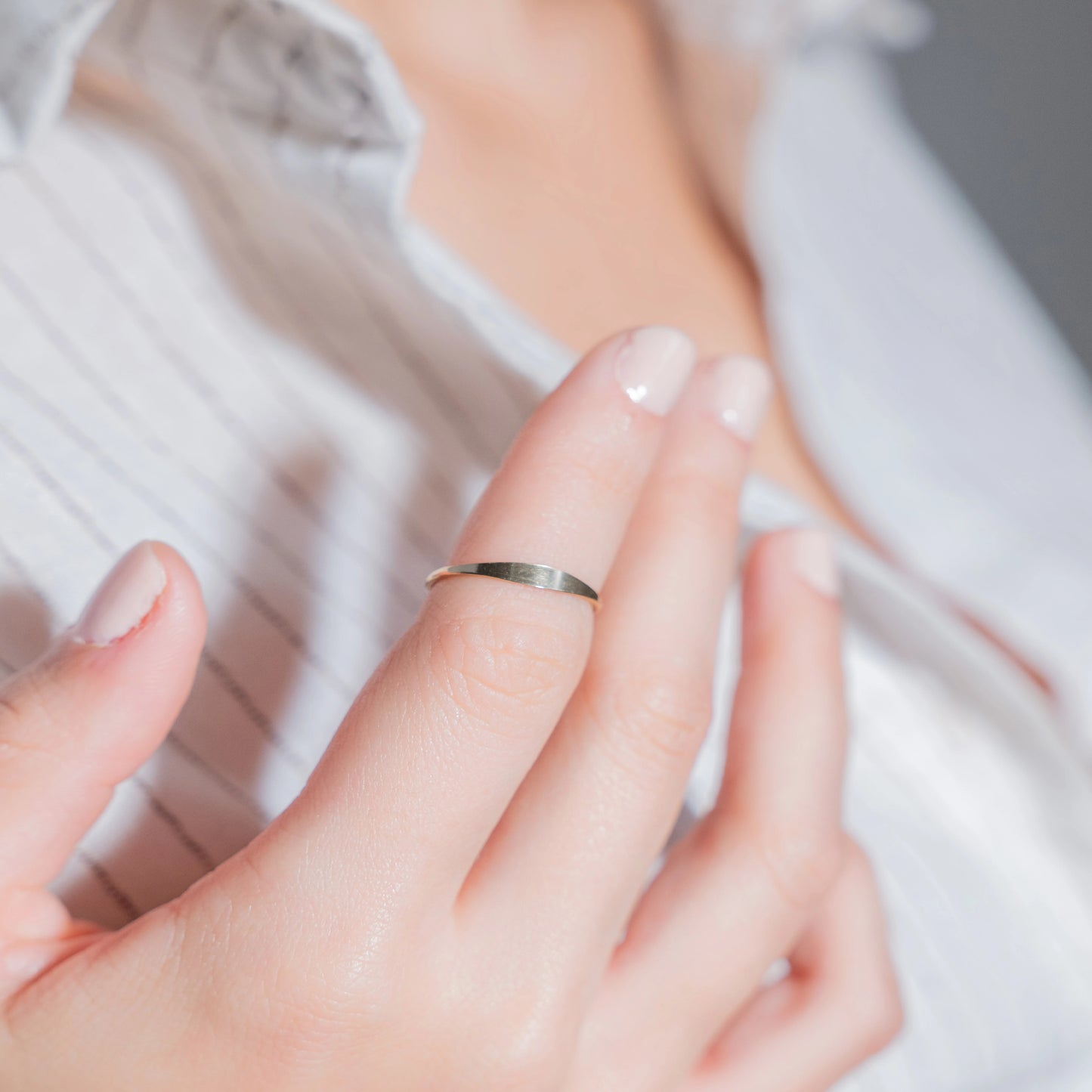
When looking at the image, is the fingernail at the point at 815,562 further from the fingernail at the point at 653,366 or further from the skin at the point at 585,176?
the skin at the point at 585,176

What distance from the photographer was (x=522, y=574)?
33 centimetres

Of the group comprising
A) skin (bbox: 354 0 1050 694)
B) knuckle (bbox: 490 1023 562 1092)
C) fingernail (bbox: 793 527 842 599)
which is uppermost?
skin (bbox: 354 0 1050 694)

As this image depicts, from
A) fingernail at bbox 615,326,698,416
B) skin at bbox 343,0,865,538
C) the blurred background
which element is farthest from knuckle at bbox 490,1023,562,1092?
the blurred background

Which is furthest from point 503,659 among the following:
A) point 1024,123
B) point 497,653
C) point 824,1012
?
point 1024,123

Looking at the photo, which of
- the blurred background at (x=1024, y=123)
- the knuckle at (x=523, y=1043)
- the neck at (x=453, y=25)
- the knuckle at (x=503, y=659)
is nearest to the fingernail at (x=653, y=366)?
the knuckle at (x=503, y=659)

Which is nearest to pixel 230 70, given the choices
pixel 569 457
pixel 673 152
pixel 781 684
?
pixel 569 457

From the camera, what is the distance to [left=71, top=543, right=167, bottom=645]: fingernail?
0.29 metres

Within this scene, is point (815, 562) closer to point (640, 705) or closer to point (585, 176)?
point (640, 705)

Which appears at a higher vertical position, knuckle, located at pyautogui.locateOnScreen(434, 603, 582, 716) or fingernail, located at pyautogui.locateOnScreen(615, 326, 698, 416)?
fingernail, located at pyautogui.locateOnScreen(615, 326, 698, 416)

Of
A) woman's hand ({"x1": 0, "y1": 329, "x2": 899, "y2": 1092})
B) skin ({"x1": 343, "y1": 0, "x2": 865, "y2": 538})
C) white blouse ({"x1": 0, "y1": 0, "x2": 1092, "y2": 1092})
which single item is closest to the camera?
woman's hand ({"x1": 0, "y1": 329, "x2": 899, "y2": 1092})

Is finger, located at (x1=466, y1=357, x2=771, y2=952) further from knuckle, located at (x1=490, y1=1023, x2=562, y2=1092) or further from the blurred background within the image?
the blurred background

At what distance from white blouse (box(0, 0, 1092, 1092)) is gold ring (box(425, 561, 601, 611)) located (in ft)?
0.42

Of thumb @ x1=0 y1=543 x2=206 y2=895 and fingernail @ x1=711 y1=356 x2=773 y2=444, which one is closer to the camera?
thumb @ x1=0 y1=543 x2=206 y2=895

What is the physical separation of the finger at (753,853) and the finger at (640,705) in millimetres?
42
